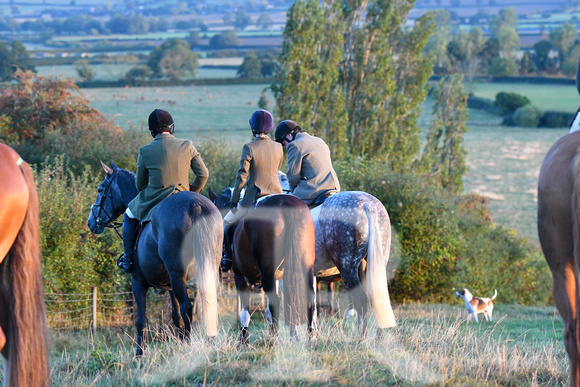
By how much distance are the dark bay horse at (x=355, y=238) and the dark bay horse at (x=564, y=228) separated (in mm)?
3388

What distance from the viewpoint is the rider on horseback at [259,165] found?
25.2 feet

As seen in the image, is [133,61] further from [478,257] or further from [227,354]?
[227,354]

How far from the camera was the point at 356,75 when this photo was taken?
28.0m

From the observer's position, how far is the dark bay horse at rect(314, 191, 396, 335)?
8.12 m

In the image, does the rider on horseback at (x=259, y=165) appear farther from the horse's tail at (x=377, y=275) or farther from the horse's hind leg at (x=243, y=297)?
the horse's tail at (x=377, y=275)

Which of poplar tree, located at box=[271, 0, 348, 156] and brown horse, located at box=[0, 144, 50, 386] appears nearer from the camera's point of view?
brown horse, located at box=[0, 144, 50, 386]

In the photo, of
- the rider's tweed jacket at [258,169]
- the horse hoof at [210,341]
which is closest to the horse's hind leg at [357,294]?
the rider's tweed jacket at [258,169]

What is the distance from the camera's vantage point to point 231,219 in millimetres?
8094

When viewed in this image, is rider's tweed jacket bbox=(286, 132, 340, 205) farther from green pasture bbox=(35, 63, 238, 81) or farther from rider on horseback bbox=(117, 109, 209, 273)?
green pasture bbox=(35, 63, 238, 81)

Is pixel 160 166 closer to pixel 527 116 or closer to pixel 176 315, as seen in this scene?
pixel 176 315

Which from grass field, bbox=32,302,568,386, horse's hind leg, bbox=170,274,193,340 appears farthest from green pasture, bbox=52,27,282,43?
grass field, bbox=32,302,568,386

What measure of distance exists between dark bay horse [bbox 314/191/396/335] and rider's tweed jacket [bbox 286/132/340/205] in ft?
0.76

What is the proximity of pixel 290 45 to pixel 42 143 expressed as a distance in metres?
10.9

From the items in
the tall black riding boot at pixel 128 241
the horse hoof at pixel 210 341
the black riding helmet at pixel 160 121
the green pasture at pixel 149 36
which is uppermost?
the green pasture at pixel 149 36
